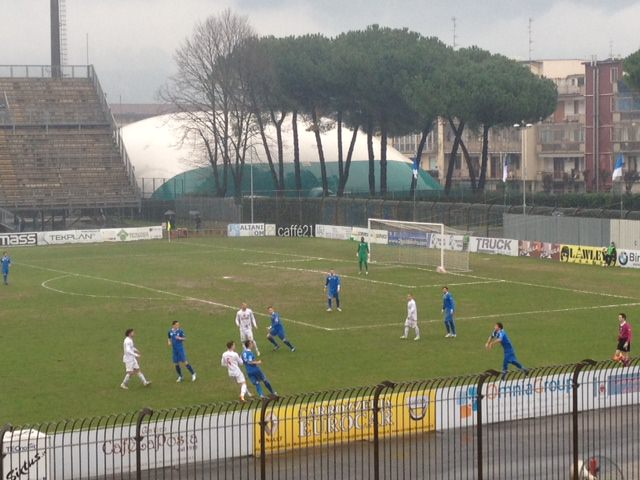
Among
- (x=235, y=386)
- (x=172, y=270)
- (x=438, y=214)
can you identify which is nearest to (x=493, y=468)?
(x=235, y=386)

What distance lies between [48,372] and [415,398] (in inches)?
521

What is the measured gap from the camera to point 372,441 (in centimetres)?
2180

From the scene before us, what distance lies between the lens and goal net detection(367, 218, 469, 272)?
6059cm

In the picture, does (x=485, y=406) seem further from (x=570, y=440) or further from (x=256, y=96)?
(x=256, y=96)

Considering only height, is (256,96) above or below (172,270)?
above

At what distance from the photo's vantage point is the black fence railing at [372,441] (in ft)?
62.3

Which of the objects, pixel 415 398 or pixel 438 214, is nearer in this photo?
pixel 415 398

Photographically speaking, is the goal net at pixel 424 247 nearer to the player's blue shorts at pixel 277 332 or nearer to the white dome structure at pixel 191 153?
the player's blue shorts at pixel 277 332

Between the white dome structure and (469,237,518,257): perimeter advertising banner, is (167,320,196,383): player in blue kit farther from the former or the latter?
the white dome structure

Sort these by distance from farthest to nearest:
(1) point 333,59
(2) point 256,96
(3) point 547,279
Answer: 1. (2) point 256,96
2. (1) point 333,59
3. (3) point 547,279

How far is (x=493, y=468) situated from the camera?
796 inches

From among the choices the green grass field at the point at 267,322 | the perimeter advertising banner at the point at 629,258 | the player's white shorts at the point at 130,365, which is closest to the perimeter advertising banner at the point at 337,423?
the green grass field at the point at 267,322

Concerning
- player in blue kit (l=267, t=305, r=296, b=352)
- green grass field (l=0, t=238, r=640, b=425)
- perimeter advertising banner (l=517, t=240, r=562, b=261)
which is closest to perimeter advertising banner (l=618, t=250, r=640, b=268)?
green grass field (l=0, t=238, r=640, b=425)

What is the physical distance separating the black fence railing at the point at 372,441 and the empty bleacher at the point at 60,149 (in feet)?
250
